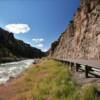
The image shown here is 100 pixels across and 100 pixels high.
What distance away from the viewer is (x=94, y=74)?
448 inches

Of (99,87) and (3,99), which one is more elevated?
(99,87)

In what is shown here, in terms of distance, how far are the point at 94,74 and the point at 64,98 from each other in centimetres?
435

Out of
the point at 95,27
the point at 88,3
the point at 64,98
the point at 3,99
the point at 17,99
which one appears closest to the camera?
the point at 64,98

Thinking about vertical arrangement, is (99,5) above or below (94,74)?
above

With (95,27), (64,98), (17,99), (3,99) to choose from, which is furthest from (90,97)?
(95,27)

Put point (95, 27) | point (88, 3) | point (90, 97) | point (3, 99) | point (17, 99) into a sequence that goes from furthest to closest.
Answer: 1. point (88, 3)
2. point (95, 27)
3. point (3, 99)
4. point (17, 99)
5. point (90, 97)

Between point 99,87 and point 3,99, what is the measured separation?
560 cm

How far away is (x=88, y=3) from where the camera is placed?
46.9 metres

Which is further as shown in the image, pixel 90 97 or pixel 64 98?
pixel 64 98

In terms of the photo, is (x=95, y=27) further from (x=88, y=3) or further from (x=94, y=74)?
(x=94, y=74)

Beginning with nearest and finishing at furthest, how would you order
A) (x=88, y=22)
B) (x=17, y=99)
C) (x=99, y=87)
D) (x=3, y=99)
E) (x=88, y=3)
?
1. (x=99, y=87)
2. (x=17, y=99)
3. (x=3, y=99)
4. (x=88, y=22)
5. (x=88, y=3)

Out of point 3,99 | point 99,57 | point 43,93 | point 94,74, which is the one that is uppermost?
point 99,57

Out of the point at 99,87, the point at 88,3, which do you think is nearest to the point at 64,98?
the point at 99,87

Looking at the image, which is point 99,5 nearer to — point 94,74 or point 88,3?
point 88,3
